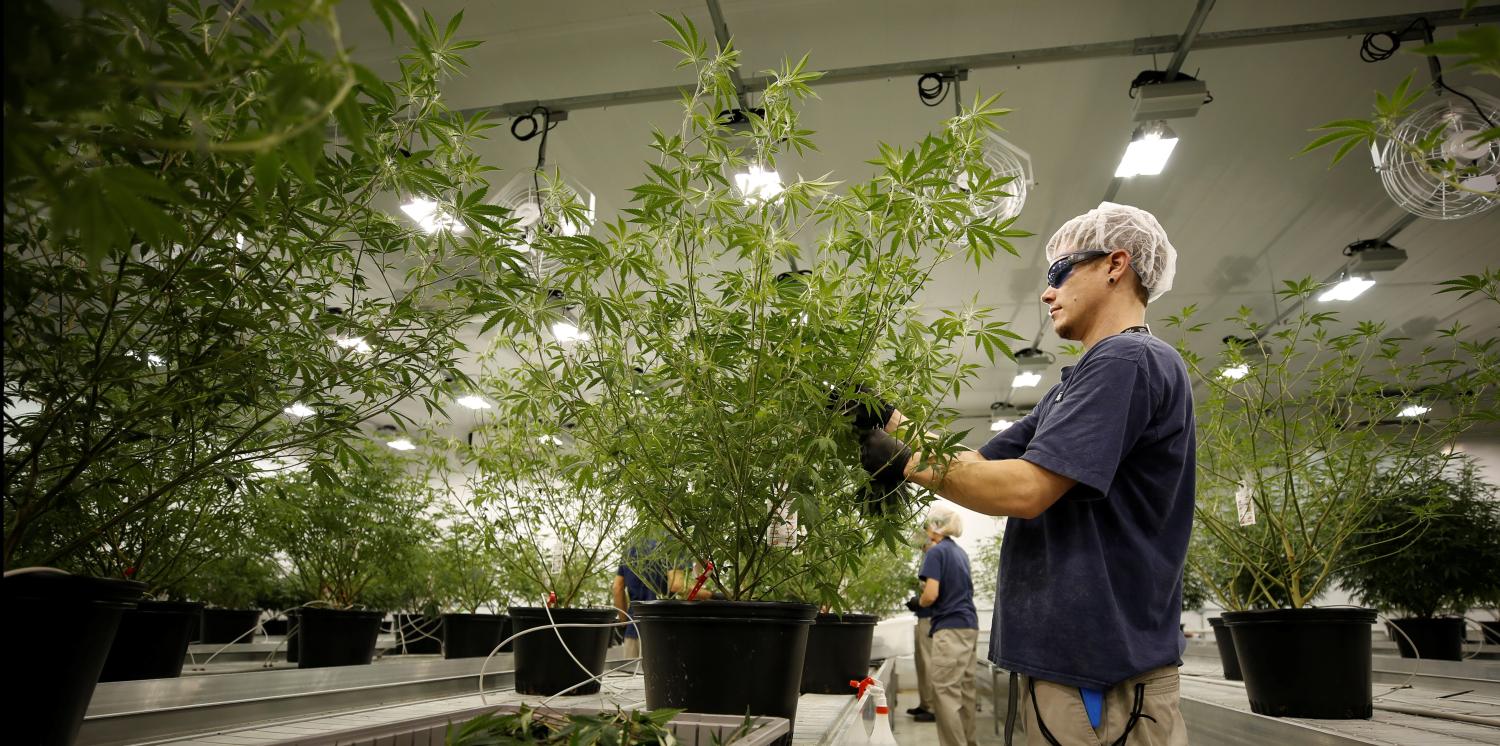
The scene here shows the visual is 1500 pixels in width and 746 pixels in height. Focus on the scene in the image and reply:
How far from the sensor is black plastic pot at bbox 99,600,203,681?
2658 millimetres

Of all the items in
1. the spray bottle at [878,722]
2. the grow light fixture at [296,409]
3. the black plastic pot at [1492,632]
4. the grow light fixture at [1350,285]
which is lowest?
the black plastic pot at [1492,632]

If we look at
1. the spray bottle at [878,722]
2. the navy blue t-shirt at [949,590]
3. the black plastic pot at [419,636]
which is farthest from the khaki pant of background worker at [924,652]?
the spray bottle at [878,722]

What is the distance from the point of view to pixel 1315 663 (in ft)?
7.36

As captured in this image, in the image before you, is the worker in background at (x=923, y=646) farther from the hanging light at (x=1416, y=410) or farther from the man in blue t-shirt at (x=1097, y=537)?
the man in blue t-shirt at (x=1097, y=537)

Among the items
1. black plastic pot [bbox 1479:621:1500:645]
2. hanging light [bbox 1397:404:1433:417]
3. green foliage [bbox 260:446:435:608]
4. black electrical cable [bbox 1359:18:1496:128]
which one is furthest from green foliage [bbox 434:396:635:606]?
black plastic pot [bbox 1479:621:1500:645]

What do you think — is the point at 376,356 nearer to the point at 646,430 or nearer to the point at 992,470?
the point at 646,430

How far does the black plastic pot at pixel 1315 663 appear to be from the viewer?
7.32 ft

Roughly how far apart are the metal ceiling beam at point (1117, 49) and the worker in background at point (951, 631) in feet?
10.4

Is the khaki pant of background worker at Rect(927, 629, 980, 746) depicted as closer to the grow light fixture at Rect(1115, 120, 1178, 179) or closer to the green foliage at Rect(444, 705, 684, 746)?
the grow light fixture at Rect(1115, 120, 1178, 179)

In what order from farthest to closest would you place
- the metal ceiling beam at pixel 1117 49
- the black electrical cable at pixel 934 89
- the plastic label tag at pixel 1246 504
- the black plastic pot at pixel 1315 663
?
the black electrical cable at pixel 934 89
the metal ceiling beam at pixel 1117 49
the plastic label tag at pixel 1246 504
the black plastic pot at pixel 1315 663

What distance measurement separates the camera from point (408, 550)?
12.3ft

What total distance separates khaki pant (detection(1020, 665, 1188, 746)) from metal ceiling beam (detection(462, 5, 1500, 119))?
274 centimetres

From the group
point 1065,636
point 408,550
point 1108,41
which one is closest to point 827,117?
point 1108,41

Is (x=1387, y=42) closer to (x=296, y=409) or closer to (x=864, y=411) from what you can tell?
(x=864, y=411)
